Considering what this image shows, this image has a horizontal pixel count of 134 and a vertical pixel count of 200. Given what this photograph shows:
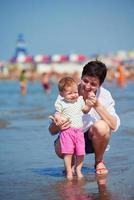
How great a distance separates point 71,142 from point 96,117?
1.29 ft

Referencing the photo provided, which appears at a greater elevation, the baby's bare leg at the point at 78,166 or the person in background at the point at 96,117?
the person in background at the point at 96,117

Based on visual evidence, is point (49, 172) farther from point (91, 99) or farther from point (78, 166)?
point (91, 99)

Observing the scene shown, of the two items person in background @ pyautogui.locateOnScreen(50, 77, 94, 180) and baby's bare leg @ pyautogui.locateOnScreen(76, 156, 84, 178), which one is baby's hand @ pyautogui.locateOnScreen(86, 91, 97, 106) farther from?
baby's bare leg @ pyautogui.locateOnScreen(76, 156, 84, 178)

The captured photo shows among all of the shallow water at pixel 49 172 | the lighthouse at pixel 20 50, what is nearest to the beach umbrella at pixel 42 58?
the lighthouse at pixel 20 50

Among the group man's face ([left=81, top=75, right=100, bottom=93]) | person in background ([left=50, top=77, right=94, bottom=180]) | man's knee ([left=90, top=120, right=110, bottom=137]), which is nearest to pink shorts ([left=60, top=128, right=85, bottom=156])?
person in background ([left=50, top=77, right=94, bottom=180])

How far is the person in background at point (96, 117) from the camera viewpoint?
16.1 ft

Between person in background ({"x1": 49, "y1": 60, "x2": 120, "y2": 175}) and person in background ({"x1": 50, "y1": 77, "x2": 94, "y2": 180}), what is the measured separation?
61 millimetres

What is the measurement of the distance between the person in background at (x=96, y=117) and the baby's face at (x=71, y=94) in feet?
0.40

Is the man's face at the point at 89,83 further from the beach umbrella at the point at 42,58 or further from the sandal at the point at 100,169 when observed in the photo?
the beach umbrella at the point at 42,58

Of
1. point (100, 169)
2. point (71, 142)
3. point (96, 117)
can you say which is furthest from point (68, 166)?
point (96, 117)

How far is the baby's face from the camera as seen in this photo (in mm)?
4781

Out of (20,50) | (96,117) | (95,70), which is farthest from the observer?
(20,50)

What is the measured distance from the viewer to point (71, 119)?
16.0 feet

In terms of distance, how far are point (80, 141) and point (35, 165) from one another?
2.63 ft
